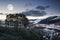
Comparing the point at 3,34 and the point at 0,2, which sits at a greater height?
the point at 0,2

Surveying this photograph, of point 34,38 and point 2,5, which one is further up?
point 2,5

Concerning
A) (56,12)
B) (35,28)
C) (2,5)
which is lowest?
(35,28)

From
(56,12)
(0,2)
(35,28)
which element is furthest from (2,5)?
(56,12)

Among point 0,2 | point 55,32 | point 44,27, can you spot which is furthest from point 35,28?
point 0,2

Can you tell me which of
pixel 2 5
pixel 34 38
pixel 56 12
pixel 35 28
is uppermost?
pixel 2 5

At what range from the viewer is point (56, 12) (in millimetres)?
3746

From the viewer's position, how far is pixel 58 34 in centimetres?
367

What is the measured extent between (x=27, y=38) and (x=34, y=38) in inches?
6.7

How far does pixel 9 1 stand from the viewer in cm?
Result: 374

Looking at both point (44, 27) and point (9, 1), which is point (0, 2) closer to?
point (9, 1)

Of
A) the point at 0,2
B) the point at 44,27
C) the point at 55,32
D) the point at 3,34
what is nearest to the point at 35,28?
the point at 44,27

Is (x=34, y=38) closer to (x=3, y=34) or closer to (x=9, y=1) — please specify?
(x=3, y=34)

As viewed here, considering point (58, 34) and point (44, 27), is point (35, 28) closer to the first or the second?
point (44, 27)

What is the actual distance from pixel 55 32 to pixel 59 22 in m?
0.28
